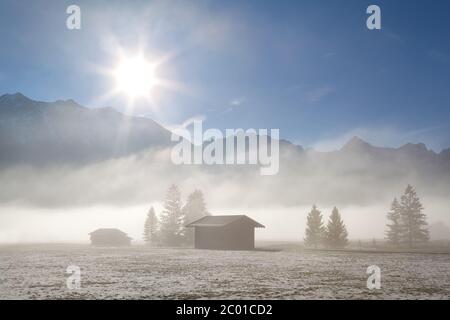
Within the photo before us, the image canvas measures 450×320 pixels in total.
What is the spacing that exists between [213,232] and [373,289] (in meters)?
43.9

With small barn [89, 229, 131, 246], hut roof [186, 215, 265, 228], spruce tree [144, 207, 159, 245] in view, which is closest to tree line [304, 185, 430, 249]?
hut roof [186, 215, 265, 228]

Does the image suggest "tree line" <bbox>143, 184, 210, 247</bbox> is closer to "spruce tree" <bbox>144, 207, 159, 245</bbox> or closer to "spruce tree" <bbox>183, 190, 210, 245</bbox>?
"spruce tree" <bbox>183, 190, 210, 245</bbox>

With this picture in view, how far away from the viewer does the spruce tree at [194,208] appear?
83.5 m

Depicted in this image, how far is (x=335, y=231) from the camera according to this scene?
7619 centimetres

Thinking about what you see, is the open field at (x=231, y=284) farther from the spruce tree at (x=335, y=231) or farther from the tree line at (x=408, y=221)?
the tree line at (x=408, y=221)

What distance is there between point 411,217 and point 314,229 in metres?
20.4

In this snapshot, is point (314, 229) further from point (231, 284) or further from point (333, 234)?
point (231, 284)

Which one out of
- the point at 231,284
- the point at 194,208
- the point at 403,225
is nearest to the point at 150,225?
the point at 194,208

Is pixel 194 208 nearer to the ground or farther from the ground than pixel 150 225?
farther from the ground

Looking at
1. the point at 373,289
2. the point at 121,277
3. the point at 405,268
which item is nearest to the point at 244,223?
the point at 405,268

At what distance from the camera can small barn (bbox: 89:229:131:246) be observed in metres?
111

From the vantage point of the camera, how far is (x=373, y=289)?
2152 cm

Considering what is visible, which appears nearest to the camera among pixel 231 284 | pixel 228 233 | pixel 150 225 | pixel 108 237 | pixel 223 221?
pixel 231 284
